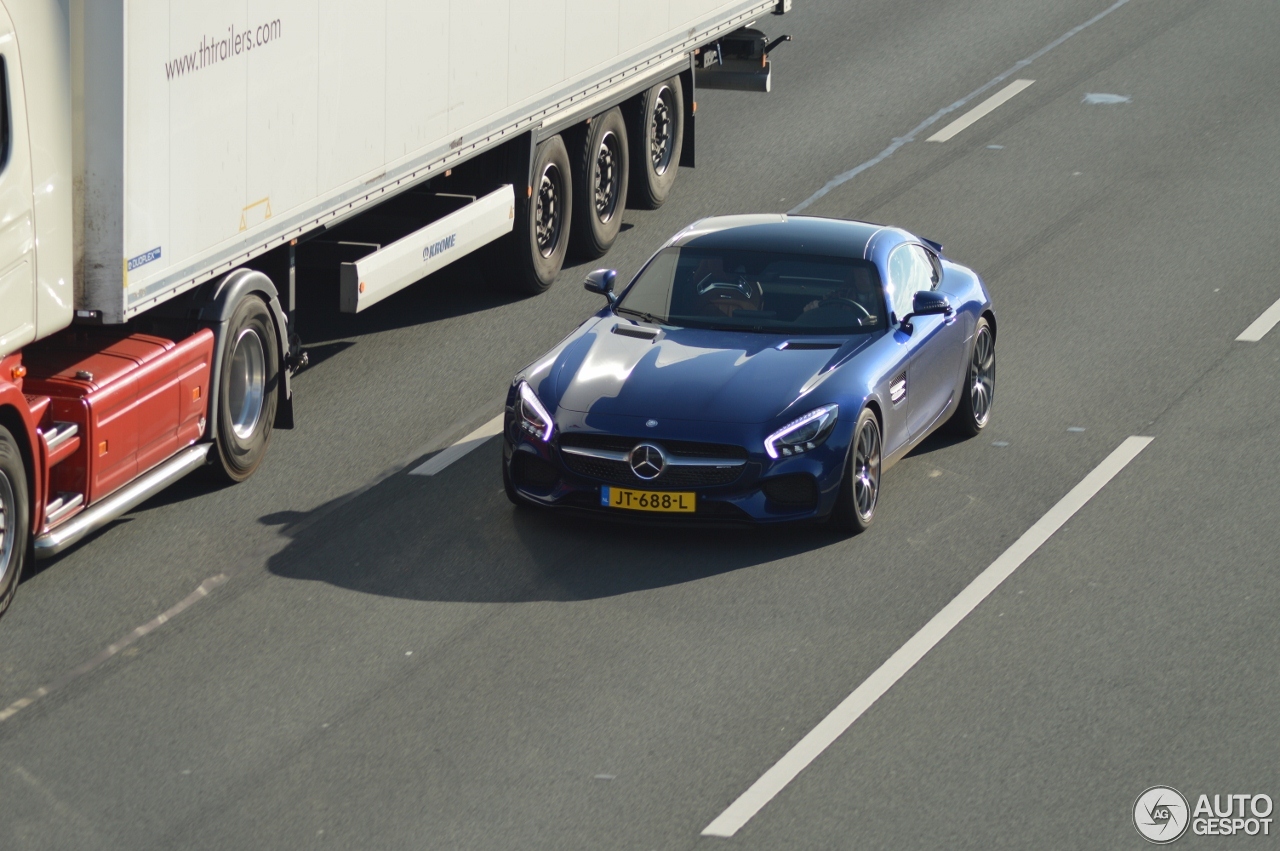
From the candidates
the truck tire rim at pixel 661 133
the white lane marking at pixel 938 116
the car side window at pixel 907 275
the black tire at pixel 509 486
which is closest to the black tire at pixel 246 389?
the black tire at pixel 509 486

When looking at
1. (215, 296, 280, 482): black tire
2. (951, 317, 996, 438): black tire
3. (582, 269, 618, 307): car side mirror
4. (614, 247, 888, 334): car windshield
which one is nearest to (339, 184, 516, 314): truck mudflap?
(215, 296, 280, 482): black tire

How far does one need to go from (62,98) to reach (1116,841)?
20.6 ft

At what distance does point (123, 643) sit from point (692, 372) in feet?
11.3

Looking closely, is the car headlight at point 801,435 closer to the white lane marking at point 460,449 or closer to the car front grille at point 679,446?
the car front grille at point 679,446

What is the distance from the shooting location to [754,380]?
10.8 m

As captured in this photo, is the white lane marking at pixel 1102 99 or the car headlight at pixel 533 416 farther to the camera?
the white lane marking at pixel 1102 99

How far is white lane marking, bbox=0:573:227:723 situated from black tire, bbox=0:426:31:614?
0.66 meters

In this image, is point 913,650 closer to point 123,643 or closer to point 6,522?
point 123,643

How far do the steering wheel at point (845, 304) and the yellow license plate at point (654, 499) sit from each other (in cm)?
177

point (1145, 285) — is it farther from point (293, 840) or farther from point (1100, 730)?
point (293, 840)

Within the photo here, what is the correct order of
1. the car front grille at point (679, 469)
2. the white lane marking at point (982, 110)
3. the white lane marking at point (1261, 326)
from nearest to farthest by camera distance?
1. the car front grille at point (679, 469)
2. the white lane marking at point (1261, 326)
3. the white lane marking at point (982, 110)

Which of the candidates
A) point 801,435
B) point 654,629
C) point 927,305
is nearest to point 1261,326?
point 927,305

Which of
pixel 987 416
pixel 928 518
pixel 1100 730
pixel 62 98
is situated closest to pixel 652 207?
pixel 987 416

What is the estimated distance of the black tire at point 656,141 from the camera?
17.6 m
